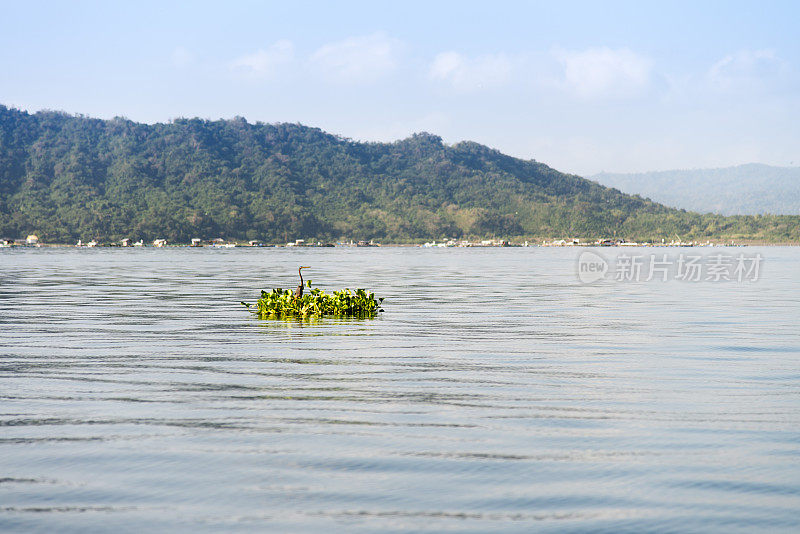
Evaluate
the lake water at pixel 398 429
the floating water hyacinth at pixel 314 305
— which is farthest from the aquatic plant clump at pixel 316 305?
the lake water at pixel 398 429

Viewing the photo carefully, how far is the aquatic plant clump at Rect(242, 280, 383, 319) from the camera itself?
121ft

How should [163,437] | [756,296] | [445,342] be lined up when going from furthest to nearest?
1. [756,296]
2. [445,342]
3. [163,437]

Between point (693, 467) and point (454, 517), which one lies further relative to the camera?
point (693, 467)

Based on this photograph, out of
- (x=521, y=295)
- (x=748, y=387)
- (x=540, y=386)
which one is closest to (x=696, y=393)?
(x=748, y=387)

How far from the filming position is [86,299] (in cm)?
4788

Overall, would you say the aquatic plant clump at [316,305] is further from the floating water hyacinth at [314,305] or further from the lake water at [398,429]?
the lake water at [398,429]

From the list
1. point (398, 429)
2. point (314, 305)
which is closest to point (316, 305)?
point (314, 305)

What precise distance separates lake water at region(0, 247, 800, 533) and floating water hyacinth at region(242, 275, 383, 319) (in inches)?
197

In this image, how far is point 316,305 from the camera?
3694 centimetres

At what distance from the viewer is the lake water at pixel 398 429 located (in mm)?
10961

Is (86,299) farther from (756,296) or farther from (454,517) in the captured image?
(454,517)

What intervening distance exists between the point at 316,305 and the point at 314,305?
0.32ft

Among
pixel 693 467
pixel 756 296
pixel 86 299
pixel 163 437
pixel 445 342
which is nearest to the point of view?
pixel 693 467

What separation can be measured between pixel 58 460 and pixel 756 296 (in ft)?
152
